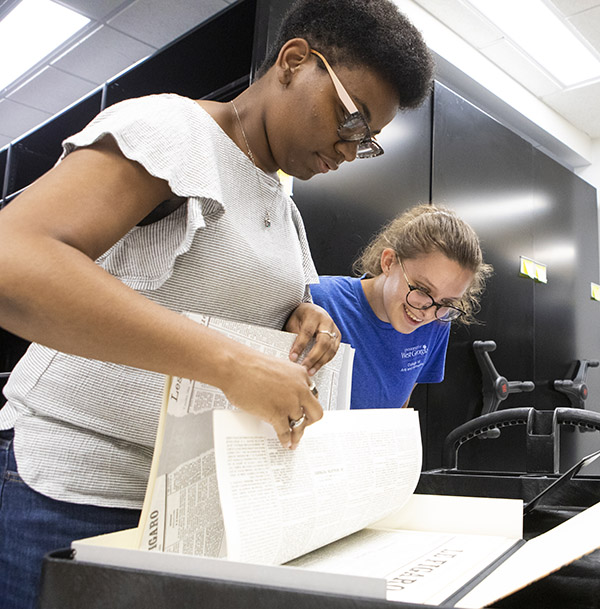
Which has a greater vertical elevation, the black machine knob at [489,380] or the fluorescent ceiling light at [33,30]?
the fluorescent ceiling light at [33,30]

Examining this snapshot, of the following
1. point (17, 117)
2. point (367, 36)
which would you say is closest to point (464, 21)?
point (367, 36)

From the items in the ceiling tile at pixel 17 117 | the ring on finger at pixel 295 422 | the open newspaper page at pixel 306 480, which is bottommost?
the open newspaper page at pixel 306 480

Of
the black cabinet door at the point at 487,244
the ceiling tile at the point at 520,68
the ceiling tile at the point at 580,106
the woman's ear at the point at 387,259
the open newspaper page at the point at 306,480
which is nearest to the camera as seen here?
the open newspaper page at the point at 306,480

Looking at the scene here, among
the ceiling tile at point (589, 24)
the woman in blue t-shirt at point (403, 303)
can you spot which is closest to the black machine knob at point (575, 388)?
the woman in blue t-shirt at point (403, 303)

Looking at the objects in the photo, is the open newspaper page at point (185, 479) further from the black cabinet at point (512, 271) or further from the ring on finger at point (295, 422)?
the black cabinet at point (512, 271)

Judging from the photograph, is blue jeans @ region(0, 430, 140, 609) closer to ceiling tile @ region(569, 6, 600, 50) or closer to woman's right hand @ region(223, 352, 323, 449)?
woman's right hand @ region(223, 352, 323, 449)

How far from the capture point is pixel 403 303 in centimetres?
147

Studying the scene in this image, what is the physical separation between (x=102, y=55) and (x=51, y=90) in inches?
27.5

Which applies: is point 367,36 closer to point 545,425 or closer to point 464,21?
point 545,425

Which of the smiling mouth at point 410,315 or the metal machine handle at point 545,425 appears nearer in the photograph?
the metal machine handle at point 545,425

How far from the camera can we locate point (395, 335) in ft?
4.91

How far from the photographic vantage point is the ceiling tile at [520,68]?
337cm

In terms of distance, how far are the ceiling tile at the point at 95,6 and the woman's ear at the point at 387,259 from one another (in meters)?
2.42

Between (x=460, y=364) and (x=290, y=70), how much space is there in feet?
5.39
